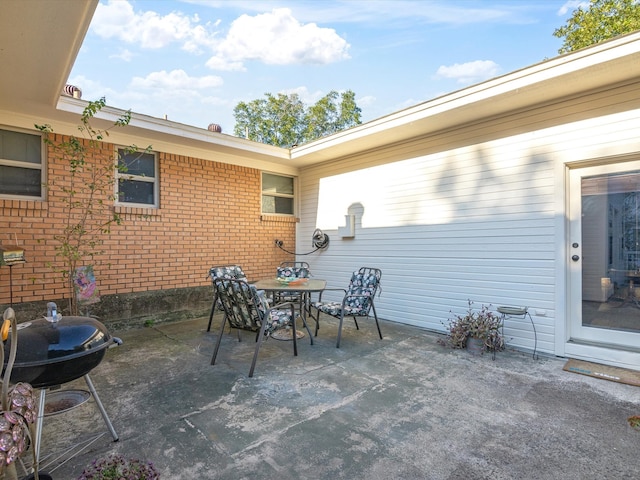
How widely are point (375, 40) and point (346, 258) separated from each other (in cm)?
533

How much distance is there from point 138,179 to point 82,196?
794 millimetres

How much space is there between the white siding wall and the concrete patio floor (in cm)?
88

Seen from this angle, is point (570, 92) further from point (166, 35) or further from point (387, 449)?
point (166, 35)

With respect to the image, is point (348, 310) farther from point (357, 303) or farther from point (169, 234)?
point (169, 234)

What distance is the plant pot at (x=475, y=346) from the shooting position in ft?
12.4

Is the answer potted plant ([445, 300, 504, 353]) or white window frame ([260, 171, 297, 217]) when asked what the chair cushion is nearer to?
potted plant ([445, 300, 504, 353])

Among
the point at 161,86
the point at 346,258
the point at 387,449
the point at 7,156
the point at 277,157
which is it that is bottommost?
the point at 387,449

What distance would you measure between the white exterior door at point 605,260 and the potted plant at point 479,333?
0.70 metres

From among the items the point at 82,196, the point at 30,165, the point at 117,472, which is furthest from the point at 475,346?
the point at 30,165

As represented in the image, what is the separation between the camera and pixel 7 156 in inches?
160

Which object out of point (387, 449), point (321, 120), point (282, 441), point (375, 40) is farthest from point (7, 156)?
point (321, 120)

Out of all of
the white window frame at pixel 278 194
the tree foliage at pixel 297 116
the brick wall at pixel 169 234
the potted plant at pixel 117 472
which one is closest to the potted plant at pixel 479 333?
the potted plant at pixel 117 472

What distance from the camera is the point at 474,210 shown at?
14.4ft

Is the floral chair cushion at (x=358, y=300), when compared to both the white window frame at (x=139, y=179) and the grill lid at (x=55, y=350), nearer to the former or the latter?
the grill lid at (x=55, y=350)
